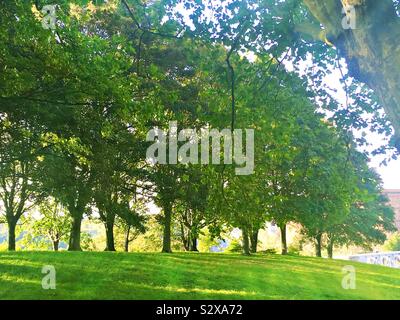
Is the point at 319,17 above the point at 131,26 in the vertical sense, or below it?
below

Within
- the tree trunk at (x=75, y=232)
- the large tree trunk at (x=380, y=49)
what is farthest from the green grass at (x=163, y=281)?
the large tree trunk at (x=380, y=49)

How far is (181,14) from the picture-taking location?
9844mm

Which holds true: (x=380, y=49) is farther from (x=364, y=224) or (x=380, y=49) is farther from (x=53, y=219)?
(x=53, y=219)

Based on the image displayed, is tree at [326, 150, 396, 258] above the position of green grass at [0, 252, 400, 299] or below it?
above

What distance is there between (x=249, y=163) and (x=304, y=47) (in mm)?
3850

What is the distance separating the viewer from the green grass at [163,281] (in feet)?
45.0

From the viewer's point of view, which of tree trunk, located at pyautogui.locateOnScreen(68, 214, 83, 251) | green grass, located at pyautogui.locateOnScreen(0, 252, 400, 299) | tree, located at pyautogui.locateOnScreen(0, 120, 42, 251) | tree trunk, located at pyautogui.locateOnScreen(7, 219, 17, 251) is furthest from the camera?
tree trunk, located at pyautogui.locateOnScreen(7, 219, 17, 251)

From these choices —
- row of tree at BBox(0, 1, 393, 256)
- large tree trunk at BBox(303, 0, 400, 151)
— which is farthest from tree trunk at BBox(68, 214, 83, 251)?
large tree trunk at BBox(303, 0, 400, 151)

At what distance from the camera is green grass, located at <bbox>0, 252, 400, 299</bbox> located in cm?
1371

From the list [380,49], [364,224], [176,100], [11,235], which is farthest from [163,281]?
[364,224]

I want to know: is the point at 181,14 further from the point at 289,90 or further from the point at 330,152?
the point at 330,152

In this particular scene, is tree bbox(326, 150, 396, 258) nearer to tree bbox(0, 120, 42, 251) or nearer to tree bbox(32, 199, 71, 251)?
tree bbox(32, 199, 71, 251)

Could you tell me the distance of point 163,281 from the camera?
16.3 meters
